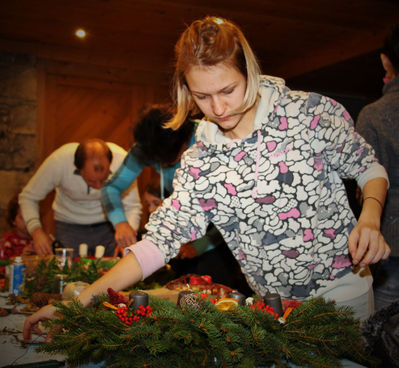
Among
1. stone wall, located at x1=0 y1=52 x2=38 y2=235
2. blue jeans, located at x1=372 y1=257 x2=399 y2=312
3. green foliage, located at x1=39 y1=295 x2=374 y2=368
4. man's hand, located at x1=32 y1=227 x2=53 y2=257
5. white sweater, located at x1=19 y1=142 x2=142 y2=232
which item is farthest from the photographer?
stone wall, located at x1=0 y1=52 x2=38 y2=235

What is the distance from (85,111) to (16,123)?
823mm

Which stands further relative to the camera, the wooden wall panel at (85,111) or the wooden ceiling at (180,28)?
the wooden wall panel at (85,111)

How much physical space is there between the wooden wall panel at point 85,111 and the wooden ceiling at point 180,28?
0.96ft

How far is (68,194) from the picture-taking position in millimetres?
3354

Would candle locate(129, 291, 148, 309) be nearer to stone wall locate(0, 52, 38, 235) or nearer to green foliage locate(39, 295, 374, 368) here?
green foliage locate(39, 295, 374, 368)

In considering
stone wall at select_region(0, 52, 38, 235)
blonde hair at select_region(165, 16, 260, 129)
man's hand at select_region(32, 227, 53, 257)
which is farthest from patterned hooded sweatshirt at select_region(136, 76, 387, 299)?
stone wall at select_region(0, 52, 38, 235)

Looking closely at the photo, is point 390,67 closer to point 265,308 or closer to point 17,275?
point 265,308

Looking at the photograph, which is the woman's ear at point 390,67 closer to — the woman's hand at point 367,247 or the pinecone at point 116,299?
the woman's hand at point 367,247

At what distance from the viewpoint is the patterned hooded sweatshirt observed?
1.40 metres

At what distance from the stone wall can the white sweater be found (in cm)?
207

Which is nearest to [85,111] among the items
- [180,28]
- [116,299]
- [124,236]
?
[180,28]

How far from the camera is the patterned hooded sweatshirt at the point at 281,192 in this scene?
55.3 inches

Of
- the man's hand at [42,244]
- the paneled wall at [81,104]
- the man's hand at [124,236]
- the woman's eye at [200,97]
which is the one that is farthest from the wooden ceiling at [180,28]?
the woman's eye at [200,97]

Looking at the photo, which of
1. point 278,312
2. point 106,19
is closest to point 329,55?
point 106,19
